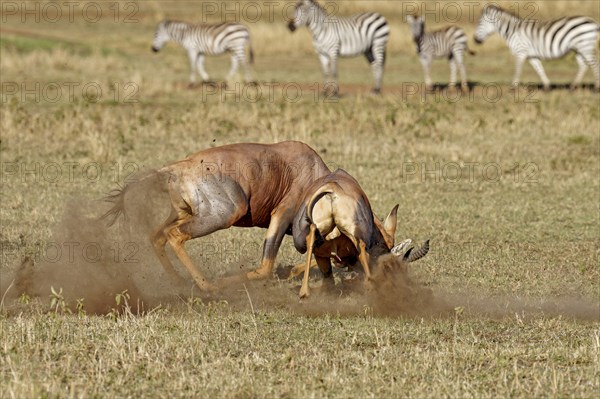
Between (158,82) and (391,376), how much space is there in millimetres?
19263

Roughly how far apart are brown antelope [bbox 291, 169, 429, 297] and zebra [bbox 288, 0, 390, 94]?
1870cm

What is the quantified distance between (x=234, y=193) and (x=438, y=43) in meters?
20.6

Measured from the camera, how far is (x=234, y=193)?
9.70m

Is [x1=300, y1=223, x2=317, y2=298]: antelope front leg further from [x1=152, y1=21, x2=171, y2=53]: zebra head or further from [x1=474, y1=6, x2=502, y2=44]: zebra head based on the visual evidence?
[x1=152, y1=21, x2=171, y2=53]: zebra head

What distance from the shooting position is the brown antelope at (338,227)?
30.0 ft

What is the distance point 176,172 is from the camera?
966 cm

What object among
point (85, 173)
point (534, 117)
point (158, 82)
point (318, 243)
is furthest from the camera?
point (158, 82)

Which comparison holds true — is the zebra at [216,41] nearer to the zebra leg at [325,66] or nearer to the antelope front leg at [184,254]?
the zebra leg at [325,66]

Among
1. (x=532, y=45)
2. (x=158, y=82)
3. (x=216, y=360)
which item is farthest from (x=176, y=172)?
(x=532, y=45)

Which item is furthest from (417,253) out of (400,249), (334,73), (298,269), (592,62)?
(592,62)

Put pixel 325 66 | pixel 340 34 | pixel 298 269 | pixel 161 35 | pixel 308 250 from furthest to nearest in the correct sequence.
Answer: pixel 161 35 < pixel 340 34 < pixel 325 66 < pixel 298 269 < pixel 308 250

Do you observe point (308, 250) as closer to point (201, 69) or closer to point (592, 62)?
point (592, 62)

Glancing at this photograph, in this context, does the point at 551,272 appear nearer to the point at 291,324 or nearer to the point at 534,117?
the point at 291,324

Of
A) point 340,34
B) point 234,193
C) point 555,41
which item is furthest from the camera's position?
point 340,34
